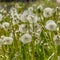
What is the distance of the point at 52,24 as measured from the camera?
2166 millimetres

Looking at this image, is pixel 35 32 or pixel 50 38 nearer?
pixel 35 32

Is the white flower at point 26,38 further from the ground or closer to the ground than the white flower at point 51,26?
closer to the ground

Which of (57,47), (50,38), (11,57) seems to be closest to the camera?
(57,47)

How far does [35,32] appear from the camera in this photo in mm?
2254

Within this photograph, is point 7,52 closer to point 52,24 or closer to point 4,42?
point 4,42

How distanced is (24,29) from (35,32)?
94 mm

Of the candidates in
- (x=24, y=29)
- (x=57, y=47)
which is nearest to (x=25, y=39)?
(x=24, y=29)

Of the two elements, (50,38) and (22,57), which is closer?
(22,57)

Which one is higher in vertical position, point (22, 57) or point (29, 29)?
point (29, 29)

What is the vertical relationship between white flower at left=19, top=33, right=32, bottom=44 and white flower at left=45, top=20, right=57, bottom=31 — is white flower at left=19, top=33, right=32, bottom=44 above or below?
below

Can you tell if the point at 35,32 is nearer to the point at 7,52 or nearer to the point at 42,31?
the point at 42,31

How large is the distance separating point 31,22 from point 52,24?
16 centimetres

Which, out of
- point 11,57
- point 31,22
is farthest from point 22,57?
point 31,22

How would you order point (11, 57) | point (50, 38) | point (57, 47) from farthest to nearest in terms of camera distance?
1. point (50, 38)
2. point (11, 57)
3. point (57, 47)
